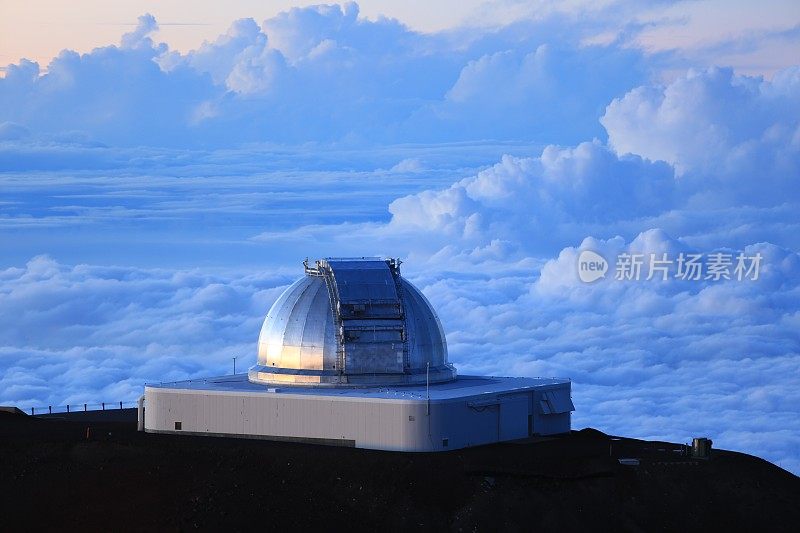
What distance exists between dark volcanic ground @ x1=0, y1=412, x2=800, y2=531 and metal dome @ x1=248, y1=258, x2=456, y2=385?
16.6 ft

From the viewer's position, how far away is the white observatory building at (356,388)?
254ft

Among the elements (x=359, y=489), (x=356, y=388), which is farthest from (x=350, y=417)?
(x=359, y=489)

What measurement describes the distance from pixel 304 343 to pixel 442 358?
704cm

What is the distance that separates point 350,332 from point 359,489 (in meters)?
9.96

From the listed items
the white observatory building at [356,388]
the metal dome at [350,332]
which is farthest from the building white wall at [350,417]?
the metal dome at [350,332]

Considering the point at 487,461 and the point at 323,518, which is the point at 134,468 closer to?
the point at 323,518

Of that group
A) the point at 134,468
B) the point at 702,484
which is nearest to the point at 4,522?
the point at 134,468

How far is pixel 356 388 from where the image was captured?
265ft

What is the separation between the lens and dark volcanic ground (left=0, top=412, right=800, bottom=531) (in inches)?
2813

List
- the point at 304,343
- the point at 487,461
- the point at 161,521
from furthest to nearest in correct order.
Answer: the point at 304,343, the point at 487,461, the point at 161,521

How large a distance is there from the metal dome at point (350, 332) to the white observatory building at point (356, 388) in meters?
0.04

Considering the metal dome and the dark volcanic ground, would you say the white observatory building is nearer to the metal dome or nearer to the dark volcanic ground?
the metal dome

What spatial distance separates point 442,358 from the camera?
84688 millimetres

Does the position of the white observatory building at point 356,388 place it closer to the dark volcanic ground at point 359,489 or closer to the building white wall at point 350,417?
the building white wall at point 350,417
